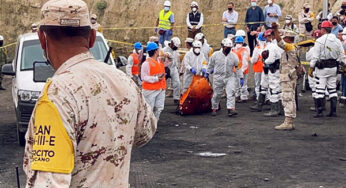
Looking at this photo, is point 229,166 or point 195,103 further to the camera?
point 195,103

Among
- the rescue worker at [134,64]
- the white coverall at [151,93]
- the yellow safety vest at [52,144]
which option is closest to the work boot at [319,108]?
the white coverall at [151,93]

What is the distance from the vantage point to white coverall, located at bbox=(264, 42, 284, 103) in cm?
1540

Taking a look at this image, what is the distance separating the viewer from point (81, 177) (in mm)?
3074

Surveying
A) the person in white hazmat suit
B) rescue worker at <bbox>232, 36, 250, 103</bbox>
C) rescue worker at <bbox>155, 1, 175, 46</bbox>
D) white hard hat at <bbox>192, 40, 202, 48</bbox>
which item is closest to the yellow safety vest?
the person in white hazmat suit

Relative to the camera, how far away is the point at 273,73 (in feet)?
51.2

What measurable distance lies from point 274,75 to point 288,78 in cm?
142

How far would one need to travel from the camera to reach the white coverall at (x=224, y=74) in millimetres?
16156

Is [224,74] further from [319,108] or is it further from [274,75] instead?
[319,108]

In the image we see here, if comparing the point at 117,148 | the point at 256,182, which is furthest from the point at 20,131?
the point at 117,148

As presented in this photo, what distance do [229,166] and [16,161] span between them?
334cm

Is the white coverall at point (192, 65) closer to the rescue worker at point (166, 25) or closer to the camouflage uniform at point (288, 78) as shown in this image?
the camouflage uniform at point (288, 78)

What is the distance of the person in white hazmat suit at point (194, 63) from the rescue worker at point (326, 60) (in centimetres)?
285

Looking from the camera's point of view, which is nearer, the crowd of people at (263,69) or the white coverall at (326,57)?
the crowd of people at (263,69)

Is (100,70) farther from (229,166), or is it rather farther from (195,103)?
(195,103)
